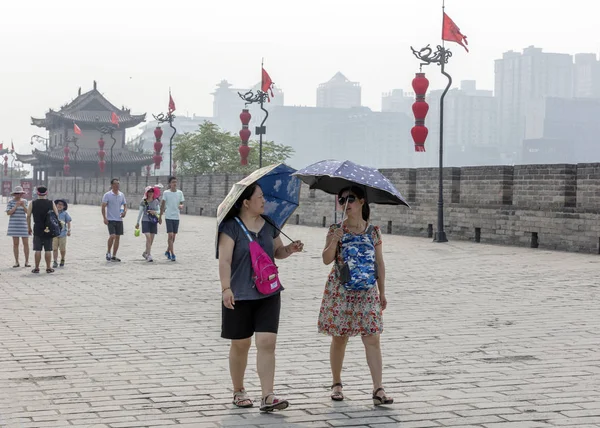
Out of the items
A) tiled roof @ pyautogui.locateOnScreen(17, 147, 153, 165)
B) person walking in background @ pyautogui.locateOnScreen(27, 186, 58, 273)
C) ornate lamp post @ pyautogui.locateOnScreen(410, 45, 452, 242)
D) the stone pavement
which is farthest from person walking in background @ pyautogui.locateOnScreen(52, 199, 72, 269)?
tiled roof @ pyautogui.locateOnScreen(17, 147, 153, 165)

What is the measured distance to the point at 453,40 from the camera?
23.4m

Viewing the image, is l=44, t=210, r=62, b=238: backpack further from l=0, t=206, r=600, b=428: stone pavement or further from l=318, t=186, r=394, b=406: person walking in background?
l=318, t=186, r=394, b=406: person walking in background

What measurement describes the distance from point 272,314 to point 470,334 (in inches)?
124

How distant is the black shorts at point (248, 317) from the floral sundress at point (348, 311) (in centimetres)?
39

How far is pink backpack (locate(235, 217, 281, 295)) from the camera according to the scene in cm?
533

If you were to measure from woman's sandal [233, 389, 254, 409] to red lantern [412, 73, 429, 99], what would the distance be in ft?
60.5

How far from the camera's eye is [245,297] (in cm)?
538

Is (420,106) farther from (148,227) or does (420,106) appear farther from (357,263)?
(357,263)

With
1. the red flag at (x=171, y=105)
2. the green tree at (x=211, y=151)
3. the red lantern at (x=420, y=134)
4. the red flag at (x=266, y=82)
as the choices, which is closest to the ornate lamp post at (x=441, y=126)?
the red lantern at (x=420, y=134)

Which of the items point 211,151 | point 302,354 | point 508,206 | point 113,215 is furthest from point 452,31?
point 211,151

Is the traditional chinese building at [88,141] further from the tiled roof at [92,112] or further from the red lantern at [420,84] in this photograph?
the red lantern at [420,84]

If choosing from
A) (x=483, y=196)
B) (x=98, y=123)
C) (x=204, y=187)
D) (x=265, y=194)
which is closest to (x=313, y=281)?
(x=265, y=194)

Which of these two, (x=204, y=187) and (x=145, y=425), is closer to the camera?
(x=145, y=425)

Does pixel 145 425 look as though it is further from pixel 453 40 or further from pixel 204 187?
pixel 204 187
